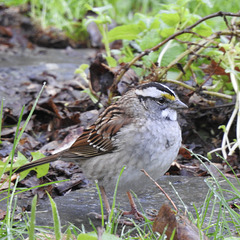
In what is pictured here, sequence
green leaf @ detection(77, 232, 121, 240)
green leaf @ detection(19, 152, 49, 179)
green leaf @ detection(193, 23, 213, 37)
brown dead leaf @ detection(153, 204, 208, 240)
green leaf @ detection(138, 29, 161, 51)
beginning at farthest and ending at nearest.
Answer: green leaf @ detection(138, 29, 161, 51) < green leaf @ detection(193, 23, 213, 37) < green leaf @ detection(19, 152, 49, 179) < brown dead leaf @ detection(153, 204, 208, 240) < green leaf @ detection(77, 232, 121, 240)

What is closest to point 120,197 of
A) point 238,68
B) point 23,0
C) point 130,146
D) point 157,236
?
point 130,146

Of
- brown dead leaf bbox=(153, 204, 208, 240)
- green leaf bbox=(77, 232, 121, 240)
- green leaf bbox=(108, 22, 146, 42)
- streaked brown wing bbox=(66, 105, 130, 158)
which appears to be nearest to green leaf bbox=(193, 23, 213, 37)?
green leaf bbox=(108, 22, 146, 42)

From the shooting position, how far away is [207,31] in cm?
481

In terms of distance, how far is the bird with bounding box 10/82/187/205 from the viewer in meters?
3.27

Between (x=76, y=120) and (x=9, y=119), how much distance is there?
68 centimetres

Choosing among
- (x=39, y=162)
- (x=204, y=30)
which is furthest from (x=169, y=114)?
(x=204, y=30)

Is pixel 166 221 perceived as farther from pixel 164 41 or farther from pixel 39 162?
pixel 164 41

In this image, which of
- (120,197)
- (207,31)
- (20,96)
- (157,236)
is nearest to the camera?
(157,236)

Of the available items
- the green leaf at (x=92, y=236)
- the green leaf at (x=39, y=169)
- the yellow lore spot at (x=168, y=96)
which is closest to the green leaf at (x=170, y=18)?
the yellow lore spot at (x=168, y=96)

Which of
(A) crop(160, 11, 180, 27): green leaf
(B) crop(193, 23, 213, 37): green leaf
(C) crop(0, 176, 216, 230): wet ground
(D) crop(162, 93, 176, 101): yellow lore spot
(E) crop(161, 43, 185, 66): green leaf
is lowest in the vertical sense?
(C) crop(0, 176, 216, 230): wet ground

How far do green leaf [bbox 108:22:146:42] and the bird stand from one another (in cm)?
156

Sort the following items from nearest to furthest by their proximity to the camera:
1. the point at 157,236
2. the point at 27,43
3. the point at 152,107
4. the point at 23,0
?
the point at 157,236, the point at 152,107, the point at 27,43, the point at 23,0

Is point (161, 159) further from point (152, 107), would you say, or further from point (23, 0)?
point (23, 0)

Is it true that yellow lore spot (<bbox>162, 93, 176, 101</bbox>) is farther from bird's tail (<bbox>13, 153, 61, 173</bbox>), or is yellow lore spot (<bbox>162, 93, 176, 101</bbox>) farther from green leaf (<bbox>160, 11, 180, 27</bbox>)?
green leaf (<bbox>160, 11, 180, 27</bbox>)
